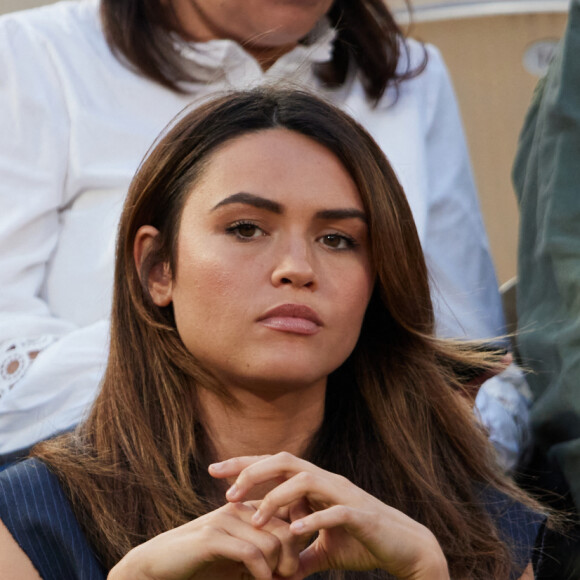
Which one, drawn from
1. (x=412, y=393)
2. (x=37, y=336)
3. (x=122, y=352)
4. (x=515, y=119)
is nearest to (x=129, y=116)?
(x=37, y=336)

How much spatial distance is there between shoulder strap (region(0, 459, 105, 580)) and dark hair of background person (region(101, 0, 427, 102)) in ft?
2.73

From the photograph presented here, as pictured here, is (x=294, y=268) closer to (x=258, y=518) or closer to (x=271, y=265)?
(x=271, y=265)

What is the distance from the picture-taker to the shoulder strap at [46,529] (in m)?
1.42

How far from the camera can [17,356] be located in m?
1.76

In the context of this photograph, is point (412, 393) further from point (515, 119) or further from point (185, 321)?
point (515, 119)

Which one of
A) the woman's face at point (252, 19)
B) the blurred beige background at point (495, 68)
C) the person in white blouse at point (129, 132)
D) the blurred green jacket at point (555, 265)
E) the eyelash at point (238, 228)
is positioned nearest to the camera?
the eyelash at point (238, 228)

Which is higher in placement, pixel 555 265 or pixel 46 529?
pixel 555 265

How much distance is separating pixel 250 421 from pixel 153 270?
0.24 m

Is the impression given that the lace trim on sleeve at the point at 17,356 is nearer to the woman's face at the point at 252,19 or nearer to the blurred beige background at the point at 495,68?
the woman's face at the point at 252,19

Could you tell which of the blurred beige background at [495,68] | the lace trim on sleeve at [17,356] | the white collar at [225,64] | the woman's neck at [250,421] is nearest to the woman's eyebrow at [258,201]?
the woman's neck at [250,421]

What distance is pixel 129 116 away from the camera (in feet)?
6.64

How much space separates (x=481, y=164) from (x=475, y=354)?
3.26ft

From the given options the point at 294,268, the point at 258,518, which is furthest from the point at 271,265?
the point at 258,518

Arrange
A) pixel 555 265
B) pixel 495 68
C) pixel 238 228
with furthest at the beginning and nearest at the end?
1. pixel 495 68
2. pixel 555 265
3. pixel 238 228
